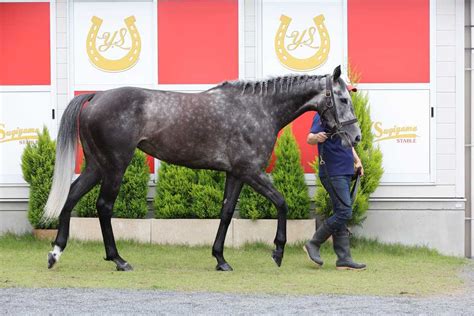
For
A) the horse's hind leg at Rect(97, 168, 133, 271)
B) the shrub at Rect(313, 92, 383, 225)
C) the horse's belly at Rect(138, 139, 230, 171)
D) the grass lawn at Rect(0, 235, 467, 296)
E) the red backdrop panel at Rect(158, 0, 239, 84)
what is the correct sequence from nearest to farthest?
the grass lawn at Rect(0, 235, 467, 296)
the horse's hind leg at Rect(97, 168, 133, 271)
the horse's belly at Rect(138, 139, 230, 171)
the shrub at Rect(313, 92, 383, 225)
the red backdrop panel at Rect(158, 0, 239, 84)

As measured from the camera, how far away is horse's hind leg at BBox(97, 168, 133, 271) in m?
8.23

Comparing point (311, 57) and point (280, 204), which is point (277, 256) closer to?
point (280, 204)

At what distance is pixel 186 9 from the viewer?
11062mm

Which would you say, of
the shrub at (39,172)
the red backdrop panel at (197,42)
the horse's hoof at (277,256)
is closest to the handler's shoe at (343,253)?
the horse's hoof at (277,256)

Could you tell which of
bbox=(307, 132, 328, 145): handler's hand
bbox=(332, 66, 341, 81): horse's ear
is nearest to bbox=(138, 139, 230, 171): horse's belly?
bbox=(307, 132, 328, 145): handler's hand

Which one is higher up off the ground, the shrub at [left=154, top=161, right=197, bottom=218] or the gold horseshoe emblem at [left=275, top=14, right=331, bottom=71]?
the gold horseshoe emblem at [left=275, top=14, right=331, bottom=71]

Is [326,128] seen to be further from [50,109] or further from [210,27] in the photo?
[50,109]

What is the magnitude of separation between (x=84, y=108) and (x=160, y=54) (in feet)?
9.34

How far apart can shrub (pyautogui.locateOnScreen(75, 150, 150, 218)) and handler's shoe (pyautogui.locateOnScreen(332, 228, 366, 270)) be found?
9.39 feet

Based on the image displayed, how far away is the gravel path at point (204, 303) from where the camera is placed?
6.07m

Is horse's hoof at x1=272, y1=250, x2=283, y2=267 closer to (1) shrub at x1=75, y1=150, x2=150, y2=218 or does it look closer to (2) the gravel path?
(2) the gravel path

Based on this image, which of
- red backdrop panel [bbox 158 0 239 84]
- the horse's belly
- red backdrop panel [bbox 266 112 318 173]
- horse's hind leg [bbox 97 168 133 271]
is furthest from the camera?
red backdrop panel [bbox 158 0 239 84]

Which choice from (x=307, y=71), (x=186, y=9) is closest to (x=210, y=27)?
(x=186, y=9)

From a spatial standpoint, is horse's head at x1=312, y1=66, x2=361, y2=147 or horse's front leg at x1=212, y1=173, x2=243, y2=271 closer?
horse's head at x1=312, y1=66, x2=361, y2=147
